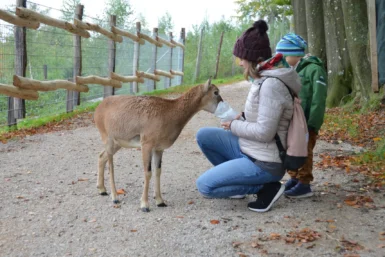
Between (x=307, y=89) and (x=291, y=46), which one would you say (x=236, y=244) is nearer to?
(x=307, y=89)

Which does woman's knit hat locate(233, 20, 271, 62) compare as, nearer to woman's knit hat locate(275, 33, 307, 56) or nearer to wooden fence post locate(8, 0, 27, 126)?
woman's knit hat locate(275, 33, 307, 56)

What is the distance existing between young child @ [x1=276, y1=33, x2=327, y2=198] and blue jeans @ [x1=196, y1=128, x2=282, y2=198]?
57 centimetres

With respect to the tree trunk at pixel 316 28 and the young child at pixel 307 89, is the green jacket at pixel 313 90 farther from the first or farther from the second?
the tree trunk at pixel 316 28

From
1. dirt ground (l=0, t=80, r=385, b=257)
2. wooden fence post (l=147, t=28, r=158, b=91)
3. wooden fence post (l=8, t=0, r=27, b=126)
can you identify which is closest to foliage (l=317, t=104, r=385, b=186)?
dirt ground (l=0, t=80, r=385, b=257)

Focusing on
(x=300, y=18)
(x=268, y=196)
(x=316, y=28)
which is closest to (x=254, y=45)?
(x=268, y=196)

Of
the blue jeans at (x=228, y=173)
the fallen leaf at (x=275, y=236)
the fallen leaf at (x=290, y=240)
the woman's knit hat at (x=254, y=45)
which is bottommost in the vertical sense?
the fallen leaf at (x=275, y=236)

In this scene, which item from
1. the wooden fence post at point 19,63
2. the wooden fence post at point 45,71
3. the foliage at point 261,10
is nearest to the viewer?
the wooden fence post at point 19,63

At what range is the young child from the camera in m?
5.34

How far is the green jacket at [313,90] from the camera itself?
5.33 m

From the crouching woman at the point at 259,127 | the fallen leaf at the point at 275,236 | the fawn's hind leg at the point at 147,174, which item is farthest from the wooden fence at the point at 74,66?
the fallen leaf at the point at 275,236

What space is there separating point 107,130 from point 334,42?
8.24m

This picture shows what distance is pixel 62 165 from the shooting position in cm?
742

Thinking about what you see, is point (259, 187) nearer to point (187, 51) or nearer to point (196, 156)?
point (196, 156)

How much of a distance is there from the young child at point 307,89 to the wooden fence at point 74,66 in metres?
5.47
